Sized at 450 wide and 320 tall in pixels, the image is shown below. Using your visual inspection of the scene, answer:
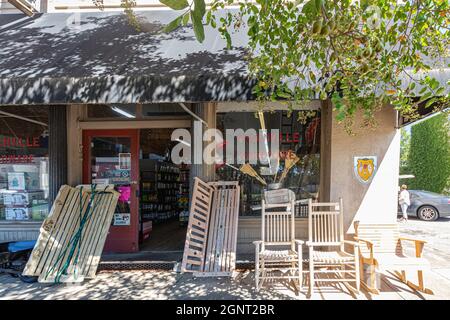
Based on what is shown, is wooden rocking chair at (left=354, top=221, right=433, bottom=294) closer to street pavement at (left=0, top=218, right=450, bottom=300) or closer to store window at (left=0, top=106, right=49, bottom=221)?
street pavement at (left=0, top=218, right=450, bottom=300)

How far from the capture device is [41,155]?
5.95 m

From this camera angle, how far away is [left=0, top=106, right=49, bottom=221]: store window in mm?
5930

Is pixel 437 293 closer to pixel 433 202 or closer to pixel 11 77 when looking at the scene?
pixel 11 77

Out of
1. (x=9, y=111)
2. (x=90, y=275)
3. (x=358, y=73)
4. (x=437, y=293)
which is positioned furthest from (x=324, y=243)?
(x=9, y=111)

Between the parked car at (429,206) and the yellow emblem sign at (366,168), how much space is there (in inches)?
354

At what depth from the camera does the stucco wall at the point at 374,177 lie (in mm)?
4930

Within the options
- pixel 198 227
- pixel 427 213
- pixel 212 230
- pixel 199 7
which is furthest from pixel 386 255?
pixel 427 213

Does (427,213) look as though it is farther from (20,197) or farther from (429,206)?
(20,197)

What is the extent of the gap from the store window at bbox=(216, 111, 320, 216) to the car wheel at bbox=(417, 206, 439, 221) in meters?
8.88

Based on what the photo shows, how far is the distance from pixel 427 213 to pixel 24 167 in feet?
43.7

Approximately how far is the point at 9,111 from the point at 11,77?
83.3 inches

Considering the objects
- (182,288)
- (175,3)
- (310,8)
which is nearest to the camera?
(175,3)

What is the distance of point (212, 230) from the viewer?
4.96 meters

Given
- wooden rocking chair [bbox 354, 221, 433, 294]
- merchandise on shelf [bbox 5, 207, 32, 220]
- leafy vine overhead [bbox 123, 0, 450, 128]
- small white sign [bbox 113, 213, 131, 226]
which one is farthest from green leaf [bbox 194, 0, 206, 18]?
merchandise on shelf [bbox 5, 207, 32, 220]
